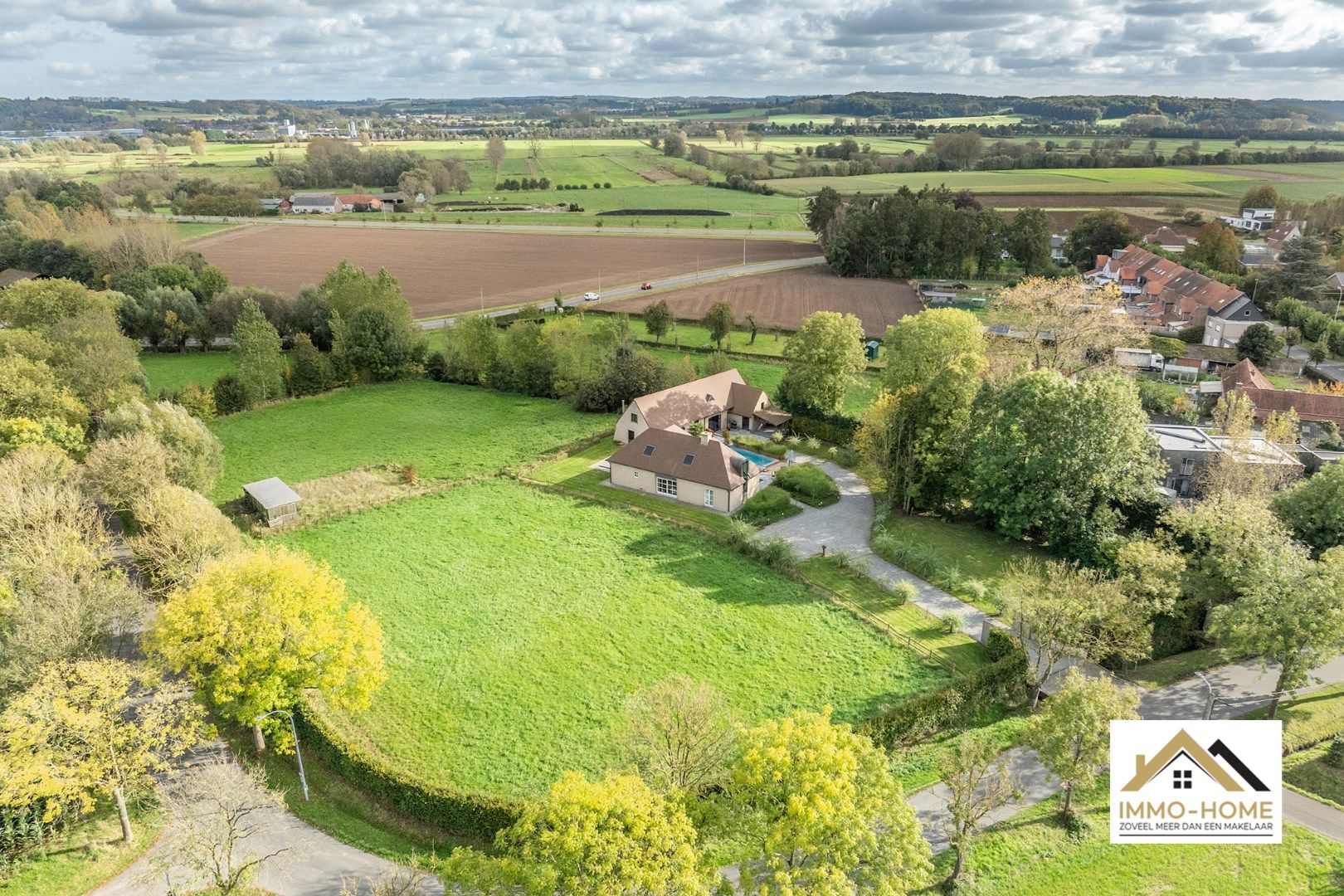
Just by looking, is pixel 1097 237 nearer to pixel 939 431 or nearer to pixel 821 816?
pixel 939 431

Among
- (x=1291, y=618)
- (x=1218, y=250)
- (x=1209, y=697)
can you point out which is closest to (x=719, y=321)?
(x=1209, y=697)

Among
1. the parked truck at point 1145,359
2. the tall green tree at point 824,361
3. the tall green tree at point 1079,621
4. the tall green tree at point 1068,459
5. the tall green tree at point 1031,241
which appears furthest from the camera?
the tall green tree at point 1031,241

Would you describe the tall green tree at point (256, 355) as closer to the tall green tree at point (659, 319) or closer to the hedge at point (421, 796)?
the tall green tree at point (659, 319)

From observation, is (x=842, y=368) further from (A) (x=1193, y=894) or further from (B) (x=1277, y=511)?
(A) (x=1193, y=894)

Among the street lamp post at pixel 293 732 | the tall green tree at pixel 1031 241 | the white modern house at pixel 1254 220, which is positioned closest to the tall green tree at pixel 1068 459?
the street lamp post at pixel 293 732

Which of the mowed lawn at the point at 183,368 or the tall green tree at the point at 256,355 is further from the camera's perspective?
the mowed lawn at the point at 183,368

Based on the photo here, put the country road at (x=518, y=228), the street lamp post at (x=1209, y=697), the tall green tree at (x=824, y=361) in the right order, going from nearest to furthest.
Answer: the street lamp post at (x=1209, y=697), the tall green tree at (x=824, y=361), the country road at (x=518, y=228)
